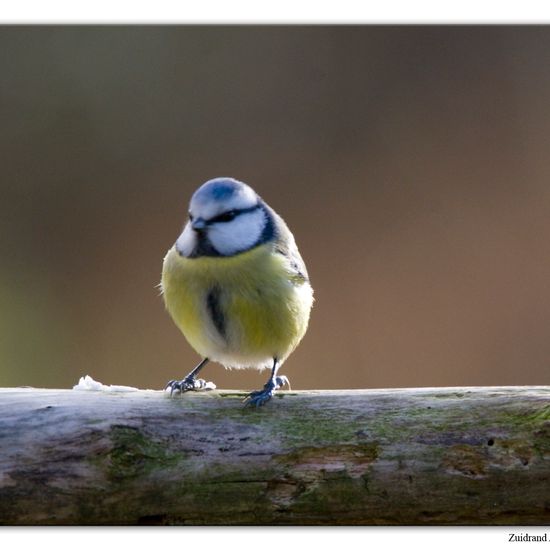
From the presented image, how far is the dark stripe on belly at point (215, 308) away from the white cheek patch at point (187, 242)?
3.3 inches

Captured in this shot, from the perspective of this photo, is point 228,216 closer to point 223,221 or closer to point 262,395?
point 223,221

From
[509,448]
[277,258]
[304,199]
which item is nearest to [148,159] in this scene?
[304,199]

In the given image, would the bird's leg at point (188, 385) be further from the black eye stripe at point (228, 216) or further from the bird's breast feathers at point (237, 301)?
the black eye stripe at point (228, 216)

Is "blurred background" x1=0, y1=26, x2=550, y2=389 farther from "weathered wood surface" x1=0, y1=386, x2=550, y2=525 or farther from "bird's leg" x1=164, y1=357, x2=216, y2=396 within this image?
"weathered wood surface" x1=0, y1=386, x2=550, y2=525

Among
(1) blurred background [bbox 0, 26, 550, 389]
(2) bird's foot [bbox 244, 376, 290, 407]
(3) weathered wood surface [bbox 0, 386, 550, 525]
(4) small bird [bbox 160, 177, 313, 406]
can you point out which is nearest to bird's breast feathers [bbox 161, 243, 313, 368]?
(4) small bird [bbox 160, 177, 313, 406]

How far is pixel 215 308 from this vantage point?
145 cm

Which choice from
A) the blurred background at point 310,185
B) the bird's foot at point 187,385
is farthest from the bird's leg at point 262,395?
the blurred background at point 310,185

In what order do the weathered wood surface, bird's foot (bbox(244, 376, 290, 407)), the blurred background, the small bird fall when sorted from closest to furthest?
the weathered wood surface → bird's foot (bbox(244, 376, 290, 407)) → the small bird → the blurred background

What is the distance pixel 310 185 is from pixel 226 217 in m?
1.17

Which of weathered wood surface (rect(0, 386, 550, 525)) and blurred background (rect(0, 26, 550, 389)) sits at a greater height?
blurred background (rect(0, 26, 550, 389))

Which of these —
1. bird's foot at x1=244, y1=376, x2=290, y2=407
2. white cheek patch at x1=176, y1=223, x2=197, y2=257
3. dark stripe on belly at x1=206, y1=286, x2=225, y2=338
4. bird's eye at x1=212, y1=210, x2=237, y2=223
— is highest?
bird's eye at x1=212, y1=210, x2=237, y2=223

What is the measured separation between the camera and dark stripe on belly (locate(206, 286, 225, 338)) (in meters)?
1.45

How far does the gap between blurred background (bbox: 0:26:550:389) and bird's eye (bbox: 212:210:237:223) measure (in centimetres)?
97

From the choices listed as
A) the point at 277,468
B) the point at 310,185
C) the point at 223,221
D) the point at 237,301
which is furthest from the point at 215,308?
the point at 310,185
